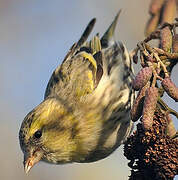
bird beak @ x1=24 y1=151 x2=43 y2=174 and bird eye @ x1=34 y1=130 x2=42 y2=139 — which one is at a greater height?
A: bird eye @ x1=34 y1=130 x2=42 y2=139

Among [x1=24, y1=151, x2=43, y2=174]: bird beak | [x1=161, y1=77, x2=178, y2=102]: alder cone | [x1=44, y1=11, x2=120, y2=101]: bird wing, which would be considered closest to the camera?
[x1=161, y1=77, x2=178, y2=102]: alder cone

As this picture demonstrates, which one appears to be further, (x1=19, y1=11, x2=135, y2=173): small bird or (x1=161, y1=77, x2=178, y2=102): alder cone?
(x1=19, y1=11, x2=135, y2=173): small bird

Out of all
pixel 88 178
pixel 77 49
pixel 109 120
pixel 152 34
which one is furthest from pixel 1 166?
pixel 152 34

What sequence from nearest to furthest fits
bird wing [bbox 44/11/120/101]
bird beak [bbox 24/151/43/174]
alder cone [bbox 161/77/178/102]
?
1. alder cone [bbox 161/77/178/102]
2. bird beak [bbox 24/151/43/174]
3. bird wing [bbox 44/11/120/101]

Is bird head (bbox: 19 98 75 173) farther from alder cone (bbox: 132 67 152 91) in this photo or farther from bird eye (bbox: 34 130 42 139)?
alder cone (bbox: 132 67 152 91)

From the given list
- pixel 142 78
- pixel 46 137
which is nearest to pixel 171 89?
pixel 142 78

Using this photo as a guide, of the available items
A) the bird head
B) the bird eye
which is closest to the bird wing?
the bird head

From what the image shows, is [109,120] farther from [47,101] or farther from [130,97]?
[47,101]

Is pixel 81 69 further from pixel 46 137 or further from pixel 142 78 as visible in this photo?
pixel 142 78

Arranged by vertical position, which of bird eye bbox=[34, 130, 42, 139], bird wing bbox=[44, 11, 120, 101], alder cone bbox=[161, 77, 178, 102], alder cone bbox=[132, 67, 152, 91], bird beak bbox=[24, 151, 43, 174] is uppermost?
bird wing bbox=[44, 11, 120, 101]
